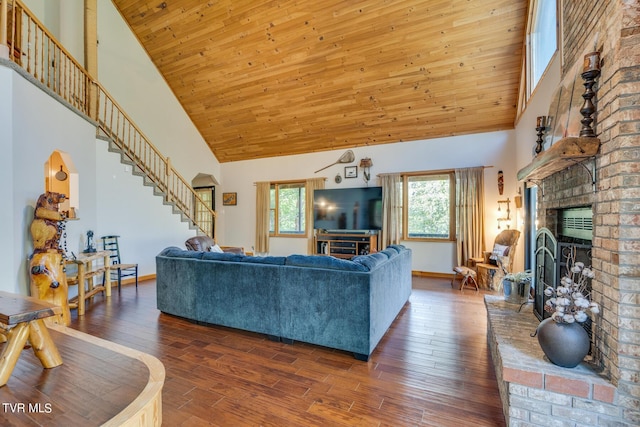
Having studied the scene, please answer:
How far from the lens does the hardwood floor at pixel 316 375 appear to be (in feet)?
5.96

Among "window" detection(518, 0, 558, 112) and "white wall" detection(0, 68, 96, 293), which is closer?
"white wall" detection(0, 68, 96, 293)

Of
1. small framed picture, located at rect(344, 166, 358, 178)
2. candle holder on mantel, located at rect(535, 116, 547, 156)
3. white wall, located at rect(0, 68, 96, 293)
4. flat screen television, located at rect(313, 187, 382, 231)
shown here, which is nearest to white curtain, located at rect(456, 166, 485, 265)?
flat screen television, located at rect(313, 187, 382, 231)

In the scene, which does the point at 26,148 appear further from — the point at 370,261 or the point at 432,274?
the point at 432,274

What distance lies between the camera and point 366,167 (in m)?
6.79

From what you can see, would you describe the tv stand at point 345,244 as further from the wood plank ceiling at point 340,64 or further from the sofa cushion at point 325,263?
the sofa cushion at point 325,263

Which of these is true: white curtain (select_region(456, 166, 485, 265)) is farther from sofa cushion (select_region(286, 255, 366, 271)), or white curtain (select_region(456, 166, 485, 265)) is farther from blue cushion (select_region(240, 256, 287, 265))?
blue cushion (select_region(240, 256, 287, 265))

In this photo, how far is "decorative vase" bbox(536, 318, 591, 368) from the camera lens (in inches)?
63.8

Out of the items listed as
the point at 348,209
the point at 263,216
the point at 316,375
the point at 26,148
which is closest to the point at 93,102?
the point at 26,148

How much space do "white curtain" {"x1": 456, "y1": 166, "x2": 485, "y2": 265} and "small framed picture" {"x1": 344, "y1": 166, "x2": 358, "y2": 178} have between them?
2.23 meters

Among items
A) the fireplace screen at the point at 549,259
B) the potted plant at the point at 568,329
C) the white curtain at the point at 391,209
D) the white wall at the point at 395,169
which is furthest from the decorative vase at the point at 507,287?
A: the white curtain at the point at 391,209

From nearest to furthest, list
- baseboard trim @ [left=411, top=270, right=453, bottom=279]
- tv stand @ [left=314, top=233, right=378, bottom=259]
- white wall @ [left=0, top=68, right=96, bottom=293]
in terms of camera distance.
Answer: white wall @ [left=0, top=68, right=96, bottom=293] < baseboard trim @ [left=411, top=270, right=453, bottom=279] < tv stand @ [left=314, top=233, right=378, bottom=259]

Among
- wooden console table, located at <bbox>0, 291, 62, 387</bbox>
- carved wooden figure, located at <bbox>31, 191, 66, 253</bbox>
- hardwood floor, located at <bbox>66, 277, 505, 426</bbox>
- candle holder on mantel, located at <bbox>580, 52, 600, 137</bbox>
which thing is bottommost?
hardwood floor, located at <bbox>66, 277, 505, 426</bbox>

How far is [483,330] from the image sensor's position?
3.17 m

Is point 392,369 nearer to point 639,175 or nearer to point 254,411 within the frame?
point 254,411
